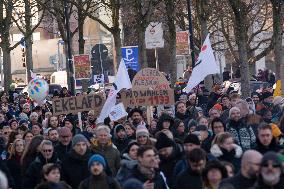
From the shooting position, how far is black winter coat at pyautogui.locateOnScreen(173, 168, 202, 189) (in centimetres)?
1105

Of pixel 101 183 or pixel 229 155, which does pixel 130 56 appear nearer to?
pixel 229 155

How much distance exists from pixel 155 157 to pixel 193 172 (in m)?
0.51

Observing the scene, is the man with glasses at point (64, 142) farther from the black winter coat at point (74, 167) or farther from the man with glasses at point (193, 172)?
the man with glasses at point (193, 172)

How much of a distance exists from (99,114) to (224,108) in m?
2.72

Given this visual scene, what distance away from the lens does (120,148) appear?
51.4 ft

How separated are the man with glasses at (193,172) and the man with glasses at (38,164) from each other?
8.13 ft

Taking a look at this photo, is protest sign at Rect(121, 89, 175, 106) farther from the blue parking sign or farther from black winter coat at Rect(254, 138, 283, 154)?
the blue parking sign

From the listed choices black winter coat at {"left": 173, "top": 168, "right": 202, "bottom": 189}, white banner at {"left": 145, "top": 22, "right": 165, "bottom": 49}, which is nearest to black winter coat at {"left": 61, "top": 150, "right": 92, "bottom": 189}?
black winter coat at {"left": 173, "top": 168, "right": 202, "bottom": 189}

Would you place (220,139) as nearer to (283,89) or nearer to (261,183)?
(261,183)

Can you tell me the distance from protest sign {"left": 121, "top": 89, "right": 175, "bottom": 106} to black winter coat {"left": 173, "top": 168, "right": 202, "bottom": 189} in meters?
8.48

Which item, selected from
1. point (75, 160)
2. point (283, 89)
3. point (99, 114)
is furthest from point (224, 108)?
point (75, 160)

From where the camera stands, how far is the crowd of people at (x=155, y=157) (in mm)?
10094

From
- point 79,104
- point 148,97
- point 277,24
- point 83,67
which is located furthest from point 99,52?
point 148,97

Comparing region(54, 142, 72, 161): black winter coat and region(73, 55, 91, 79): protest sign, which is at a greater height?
region(73, 55, 91, 79): protest sign
